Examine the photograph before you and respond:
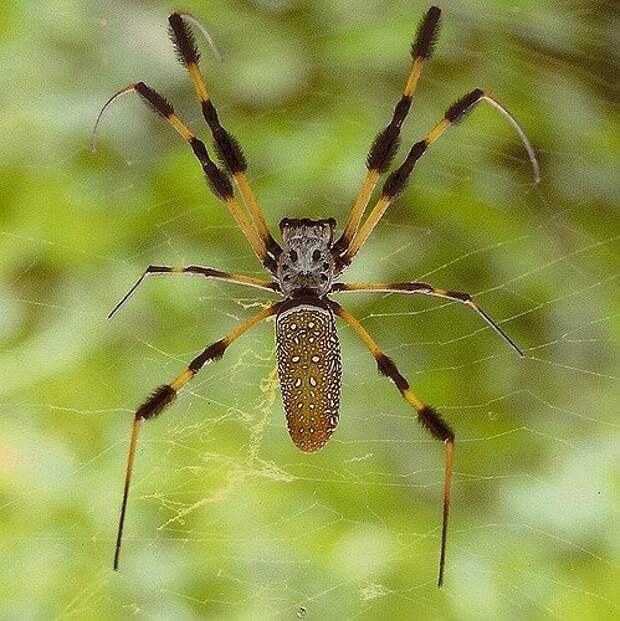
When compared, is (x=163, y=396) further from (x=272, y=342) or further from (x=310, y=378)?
(x=272, y=342)

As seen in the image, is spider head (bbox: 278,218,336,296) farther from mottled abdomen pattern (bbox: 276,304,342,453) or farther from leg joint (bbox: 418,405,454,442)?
leg joint (bbox: 418,405,454,442)

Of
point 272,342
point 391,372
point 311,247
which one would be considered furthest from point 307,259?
point 272,342

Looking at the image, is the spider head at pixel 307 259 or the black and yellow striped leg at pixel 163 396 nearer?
the black and yellow striped leg at pixel 163 396

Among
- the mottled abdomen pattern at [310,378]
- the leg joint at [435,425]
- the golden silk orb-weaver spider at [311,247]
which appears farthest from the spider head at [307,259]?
the leg joint at [435,425]

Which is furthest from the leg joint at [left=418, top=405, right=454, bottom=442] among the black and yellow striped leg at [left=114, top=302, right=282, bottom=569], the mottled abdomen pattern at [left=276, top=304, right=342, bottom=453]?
the black and yellow striped leg at [left=114, top=302, right=282, bottom=569]

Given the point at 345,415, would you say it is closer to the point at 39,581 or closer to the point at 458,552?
the point at 458,552

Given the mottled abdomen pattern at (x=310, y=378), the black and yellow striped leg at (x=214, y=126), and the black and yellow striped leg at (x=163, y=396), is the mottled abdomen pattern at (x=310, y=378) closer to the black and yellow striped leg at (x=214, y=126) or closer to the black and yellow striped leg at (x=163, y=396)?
the black and yellow striped leg at (x=163, y=396)
